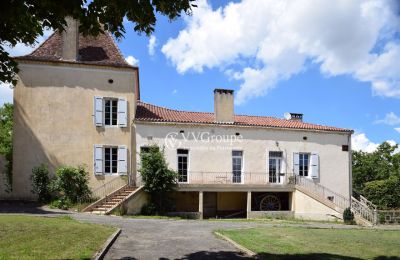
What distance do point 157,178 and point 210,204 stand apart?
485 cm

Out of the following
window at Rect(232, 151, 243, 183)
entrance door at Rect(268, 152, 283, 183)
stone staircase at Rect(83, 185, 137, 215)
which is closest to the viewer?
stone staircase at Rect(83, 185, 137, 215)

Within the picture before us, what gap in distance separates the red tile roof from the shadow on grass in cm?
643

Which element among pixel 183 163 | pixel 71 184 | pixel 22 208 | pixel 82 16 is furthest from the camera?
pixel 183 163

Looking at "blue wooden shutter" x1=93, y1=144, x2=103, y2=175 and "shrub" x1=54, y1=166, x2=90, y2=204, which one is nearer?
"shrub" x1=54, y1=166, x2=90, y2=204

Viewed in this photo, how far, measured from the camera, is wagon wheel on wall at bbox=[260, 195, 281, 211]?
22.8 metres

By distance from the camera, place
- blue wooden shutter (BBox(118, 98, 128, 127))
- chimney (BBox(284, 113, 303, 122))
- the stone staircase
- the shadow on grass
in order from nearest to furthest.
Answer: the shadow on grass → the stone staircase → blue wooden shutter (BBox(118, 98, 128, 127)) → chimney (BBox(284, 113, 303, 122))

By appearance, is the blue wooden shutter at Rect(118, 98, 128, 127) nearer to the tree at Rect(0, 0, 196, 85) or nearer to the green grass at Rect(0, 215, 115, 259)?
the green grass at Rect(0, 215, 115, 259)

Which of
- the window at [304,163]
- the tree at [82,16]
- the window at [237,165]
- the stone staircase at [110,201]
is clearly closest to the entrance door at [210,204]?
the window at [237,165]

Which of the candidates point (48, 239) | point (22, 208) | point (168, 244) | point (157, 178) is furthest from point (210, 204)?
point (48, 239)

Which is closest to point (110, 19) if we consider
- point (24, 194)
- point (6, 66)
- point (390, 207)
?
point (6, 66)

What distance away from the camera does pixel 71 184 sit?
1936 cm

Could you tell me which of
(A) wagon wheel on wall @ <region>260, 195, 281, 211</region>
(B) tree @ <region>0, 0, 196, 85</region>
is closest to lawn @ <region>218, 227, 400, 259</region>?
(B) tree @ <region>0, 0, 196, 85</region>

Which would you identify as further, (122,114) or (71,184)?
(122,114)

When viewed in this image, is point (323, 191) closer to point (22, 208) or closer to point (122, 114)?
point (122, 114)
